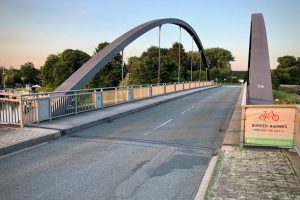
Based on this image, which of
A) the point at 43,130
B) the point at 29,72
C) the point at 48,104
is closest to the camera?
the point at 43,130

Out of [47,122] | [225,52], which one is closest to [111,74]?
[47,122]

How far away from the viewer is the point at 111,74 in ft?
263

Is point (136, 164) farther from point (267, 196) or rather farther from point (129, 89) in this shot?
point (129, 89)

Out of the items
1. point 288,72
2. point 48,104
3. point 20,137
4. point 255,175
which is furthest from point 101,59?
point 288,72

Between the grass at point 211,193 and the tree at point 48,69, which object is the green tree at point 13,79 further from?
the grass at point 211,193

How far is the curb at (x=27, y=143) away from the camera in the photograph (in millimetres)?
7801

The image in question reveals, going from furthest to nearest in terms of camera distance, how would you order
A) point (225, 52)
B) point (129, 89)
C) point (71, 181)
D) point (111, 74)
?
1. point (225, 52)
2. point (111, 74)
3. point (129, 89)
4. point (71, 181)

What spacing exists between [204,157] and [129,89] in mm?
14422

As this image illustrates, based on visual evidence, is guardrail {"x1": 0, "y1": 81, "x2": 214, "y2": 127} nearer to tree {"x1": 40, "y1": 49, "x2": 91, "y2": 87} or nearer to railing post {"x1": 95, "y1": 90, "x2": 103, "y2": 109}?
railing post {"x1": 95, "y1": 90, "x2": 103, "y2": 109}

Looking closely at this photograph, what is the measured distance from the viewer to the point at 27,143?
8594mm

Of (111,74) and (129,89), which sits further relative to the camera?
(111,74)

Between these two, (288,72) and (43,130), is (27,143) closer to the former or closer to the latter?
(43,130)

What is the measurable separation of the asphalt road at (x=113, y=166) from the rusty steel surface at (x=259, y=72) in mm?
4925

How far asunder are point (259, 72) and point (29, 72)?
140728 mm
